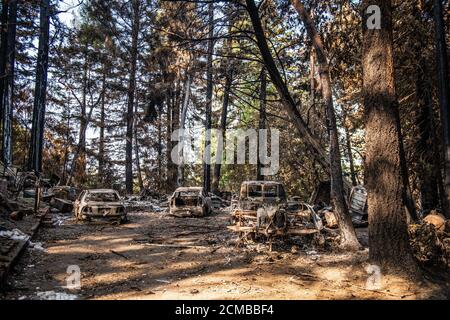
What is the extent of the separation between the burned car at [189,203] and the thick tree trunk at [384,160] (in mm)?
10428

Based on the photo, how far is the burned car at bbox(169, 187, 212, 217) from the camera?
52.6ft

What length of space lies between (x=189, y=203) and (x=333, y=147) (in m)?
9.37

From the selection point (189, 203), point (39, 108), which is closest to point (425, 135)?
point (189, 203)

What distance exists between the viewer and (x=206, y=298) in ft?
17.8

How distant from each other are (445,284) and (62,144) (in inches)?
1327

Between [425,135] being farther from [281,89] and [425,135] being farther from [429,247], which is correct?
[429,247]

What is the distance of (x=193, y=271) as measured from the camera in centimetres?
720

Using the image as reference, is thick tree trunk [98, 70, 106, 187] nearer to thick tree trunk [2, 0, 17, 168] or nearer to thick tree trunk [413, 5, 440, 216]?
thick tree trunk [2, 0, 17, 168]

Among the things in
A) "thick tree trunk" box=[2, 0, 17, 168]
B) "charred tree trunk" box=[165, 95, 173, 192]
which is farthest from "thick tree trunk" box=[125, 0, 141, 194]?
"thick tree trunk" box=[2, 0, 17, 168]

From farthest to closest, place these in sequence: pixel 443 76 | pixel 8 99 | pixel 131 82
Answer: pixel 131 82, pixel 8 99, pixel 443 76

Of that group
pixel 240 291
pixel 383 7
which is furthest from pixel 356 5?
pixel 240 291

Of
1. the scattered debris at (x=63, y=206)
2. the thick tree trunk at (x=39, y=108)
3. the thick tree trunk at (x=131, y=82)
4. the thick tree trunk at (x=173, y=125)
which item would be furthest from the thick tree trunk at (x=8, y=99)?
the thick tree trunk at (x=173, y=125)
